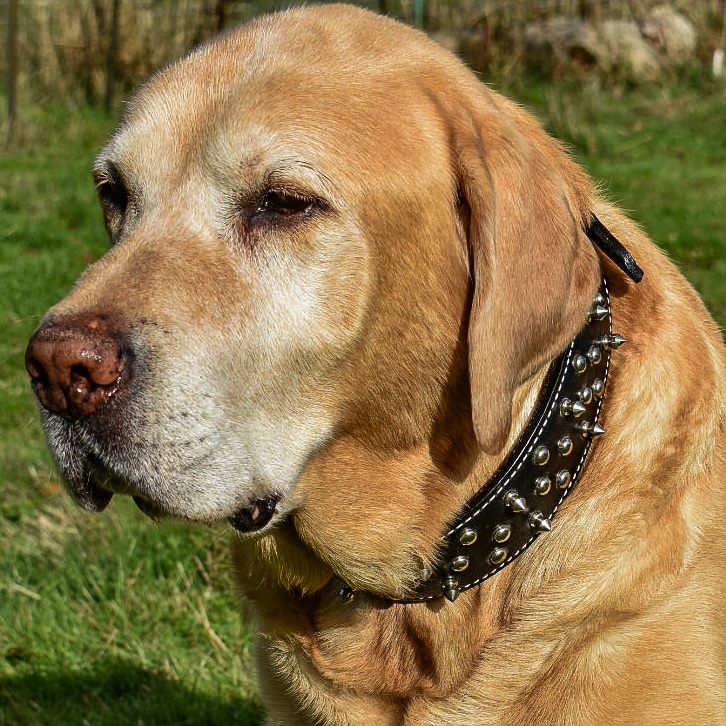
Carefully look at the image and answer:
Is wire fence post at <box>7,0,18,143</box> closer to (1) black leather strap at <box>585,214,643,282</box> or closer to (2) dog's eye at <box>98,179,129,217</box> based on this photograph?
(2) dog's eye at <box>98,179,129,217</box>

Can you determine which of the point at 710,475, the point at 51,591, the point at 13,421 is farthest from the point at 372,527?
the point at 13,421

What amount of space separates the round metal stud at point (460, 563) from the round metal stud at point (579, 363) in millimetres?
536

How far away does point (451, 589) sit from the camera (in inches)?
121

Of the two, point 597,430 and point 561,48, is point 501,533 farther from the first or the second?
point 561,48

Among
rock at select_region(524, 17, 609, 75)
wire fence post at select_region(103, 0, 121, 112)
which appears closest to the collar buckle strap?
rock at select_region(524, 17, 609, 75)

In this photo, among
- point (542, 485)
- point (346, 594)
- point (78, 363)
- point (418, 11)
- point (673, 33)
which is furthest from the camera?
point (673, 33)

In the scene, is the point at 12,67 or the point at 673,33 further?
the point at 673,33

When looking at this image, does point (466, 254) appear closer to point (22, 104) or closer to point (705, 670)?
point (705, 670)

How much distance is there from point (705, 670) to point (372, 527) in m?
0.88

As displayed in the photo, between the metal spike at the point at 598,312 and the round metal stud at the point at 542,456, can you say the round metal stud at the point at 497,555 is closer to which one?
the round metal stud at the point at 542,456

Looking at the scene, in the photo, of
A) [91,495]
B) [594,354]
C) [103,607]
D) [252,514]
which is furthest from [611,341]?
[103,607]

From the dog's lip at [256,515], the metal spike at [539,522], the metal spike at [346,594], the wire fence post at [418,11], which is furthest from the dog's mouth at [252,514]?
the wire fence post at [418,11]

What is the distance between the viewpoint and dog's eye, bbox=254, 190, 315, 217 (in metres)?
2.91

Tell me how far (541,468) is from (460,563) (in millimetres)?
311
